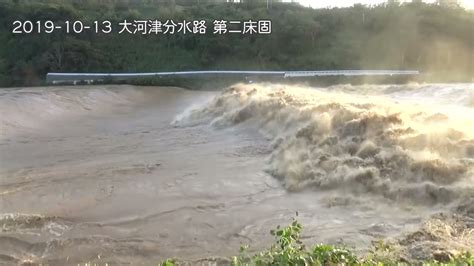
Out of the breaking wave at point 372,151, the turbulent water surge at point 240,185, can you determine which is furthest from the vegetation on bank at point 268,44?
the breaking wave at point 372,151

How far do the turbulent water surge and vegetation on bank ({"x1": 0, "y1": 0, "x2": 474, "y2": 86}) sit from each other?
64.8 ft

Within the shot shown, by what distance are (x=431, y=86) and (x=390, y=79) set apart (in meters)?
7.00

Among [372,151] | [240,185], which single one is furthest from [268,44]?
[240,185]

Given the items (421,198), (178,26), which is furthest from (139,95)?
(421,198)

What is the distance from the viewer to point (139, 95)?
25.5 m

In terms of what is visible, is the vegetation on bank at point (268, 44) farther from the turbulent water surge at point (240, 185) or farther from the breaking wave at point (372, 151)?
→ the breaking wave at point (372, 151)

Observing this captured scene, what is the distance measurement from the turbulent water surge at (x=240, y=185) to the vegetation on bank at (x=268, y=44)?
1976 cm

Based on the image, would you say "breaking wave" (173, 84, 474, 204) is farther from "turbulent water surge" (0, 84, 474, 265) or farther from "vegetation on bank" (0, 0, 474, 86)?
"vegetation on bank" (0, 0, 474, 86)

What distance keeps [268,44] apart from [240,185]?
27.3 m

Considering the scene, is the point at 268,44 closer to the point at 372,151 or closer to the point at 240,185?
the point at 372,151

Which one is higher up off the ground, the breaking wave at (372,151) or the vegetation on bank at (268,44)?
the vegetation on bank at (268,44)

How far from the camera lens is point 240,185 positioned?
7969mm

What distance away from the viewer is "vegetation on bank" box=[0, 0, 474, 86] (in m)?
32.5

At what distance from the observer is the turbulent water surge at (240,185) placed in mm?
5625
